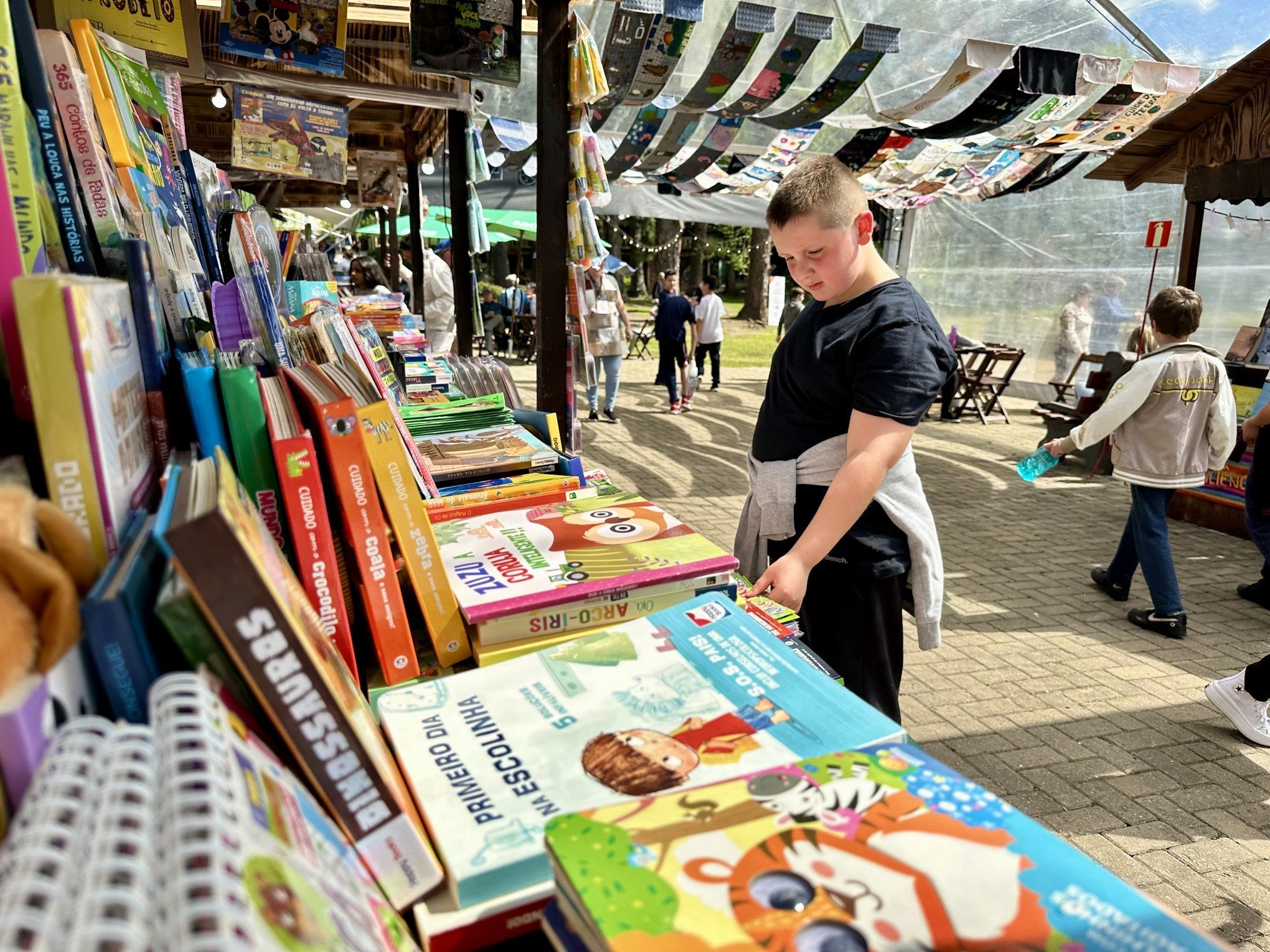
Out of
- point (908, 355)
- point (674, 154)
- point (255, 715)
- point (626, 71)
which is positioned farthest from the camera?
point (674, 154)

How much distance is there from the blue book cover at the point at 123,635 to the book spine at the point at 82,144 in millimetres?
740

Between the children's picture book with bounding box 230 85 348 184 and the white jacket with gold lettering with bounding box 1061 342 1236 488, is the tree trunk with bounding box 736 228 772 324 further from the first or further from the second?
the children's picture book with bounding box 230 85 348 184

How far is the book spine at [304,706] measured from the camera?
0.67 meters

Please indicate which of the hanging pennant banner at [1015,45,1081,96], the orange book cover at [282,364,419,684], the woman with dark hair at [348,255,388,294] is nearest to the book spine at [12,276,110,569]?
the orange book cover at [282,364,419,684]

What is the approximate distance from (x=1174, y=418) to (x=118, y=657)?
5183 mm

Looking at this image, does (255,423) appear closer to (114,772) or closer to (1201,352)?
(114,772)

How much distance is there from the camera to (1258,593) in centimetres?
496

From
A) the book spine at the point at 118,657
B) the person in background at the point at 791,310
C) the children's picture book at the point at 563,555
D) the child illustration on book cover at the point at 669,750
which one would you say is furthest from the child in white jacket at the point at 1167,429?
the person in background at the point at 791,310

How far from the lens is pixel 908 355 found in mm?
1843

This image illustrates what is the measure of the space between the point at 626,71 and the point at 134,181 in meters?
5.23

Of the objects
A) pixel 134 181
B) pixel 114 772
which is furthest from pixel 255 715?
pixel 134 181

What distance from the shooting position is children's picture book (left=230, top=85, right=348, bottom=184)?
418 centimetres

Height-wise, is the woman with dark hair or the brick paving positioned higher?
the woman with dark hair

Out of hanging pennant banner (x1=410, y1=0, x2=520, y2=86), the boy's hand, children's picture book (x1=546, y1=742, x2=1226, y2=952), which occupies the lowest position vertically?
the boy's hand
